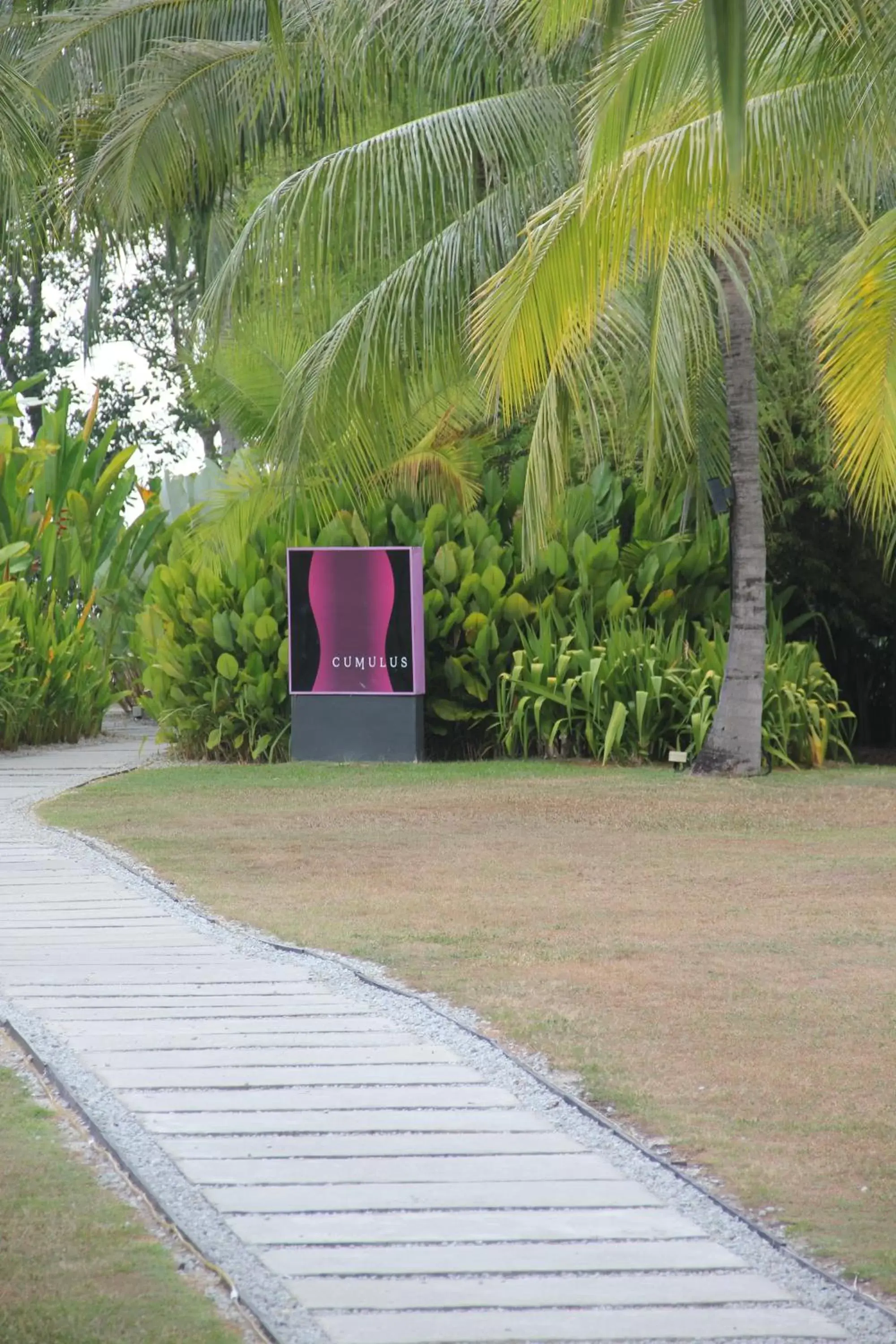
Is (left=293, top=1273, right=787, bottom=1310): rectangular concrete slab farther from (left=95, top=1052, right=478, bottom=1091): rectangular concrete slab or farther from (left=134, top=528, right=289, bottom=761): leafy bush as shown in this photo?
(left=134, top=528, right=289, bottom=761): leafy bush

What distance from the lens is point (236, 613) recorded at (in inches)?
583

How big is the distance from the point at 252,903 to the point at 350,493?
23.0 ft

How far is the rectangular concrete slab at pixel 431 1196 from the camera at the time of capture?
3.66 meters

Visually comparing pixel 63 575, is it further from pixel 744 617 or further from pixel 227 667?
pixel 744 617

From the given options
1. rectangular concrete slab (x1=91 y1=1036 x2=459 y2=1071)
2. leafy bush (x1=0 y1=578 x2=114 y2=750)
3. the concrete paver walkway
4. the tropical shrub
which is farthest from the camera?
leafy bush (x1=0 y1=578 x2=114 y2=750)

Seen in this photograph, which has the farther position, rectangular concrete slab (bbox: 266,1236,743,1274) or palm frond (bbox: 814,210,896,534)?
palm frond (bbox: 814,210,896,534)

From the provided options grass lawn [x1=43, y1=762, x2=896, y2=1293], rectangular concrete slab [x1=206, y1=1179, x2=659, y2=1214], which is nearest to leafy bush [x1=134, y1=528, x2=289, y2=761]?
grass lawn [x1=43, y1=762, x2=896, y2=1293]

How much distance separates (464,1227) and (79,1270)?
791 millimetres

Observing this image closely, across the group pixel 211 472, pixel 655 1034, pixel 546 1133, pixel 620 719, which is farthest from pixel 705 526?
pixel 546 1133

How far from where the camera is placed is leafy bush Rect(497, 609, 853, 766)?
44.4 feet

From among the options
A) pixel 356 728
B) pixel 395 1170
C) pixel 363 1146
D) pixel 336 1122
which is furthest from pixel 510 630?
pixel 395 1170

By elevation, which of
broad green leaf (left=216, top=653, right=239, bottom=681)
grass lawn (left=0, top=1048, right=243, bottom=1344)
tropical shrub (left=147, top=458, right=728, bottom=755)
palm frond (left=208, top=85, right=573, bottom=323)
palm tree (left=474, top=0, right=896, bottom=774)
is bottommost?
grass lawn (left=0, top=1048, right=243, bottom=1344)

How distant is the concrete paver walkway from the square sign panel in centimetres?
768

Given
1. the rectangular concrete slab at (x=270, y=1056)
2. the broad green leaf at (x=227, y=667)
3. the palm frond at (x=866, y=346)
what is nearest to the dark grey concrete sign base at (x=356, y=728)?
the broad green leaf at (x=227, y=667)
